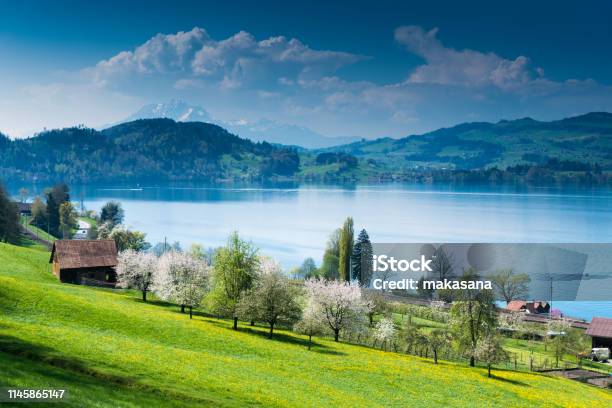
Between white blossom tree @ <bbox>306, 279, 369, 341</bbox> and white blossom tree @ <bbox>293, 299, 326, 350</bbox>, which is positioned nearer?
white blossom tree @ <bbox>293, 299, 326, 350</bbox>

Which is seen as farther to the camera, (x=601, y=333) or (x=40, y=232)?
(x=40, y=232)

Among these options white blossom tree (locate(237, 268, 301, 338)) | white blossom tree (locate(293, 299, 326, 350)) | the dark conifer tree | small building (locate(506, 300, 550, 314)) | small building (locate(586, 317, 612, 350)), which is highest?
white blossom tree (locate(237, 268, 301, 338))

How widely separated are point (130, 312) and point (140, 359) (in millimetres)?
15989

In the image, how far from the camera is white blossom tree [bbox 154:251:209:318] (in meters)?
61.8

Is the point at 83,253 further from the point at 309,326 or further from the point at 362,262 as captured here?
the point at 362,262

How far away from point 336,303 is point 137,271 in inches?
1049

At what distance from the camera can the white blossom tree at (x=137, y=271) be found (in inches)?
2709

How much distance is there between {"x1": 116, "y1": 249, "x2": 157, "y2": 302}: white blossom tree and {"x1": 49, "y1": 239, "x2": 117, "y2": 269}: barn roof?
17.7ft

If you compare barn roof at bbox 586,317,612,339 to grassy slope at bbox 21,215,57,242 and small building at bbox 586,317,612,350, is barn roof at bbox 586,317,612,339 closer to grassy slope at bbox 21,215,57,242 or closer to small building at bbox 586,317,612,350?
small building at bbox 586,317,612,350

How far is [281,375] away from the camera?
3619 cm

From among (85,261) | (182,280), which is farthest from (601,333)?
(85,261)

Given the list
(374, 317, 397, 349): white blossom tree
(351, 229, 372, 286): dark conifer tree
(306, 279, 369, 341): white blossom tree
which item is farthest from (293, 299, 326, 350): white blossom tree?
(351, 229, 372, 286): dark conifer tree

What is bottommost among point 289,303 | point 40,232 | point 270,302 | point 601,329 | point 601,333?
point 601,333

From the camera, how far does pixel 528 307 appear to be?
115 meters
